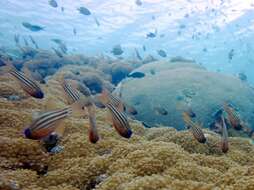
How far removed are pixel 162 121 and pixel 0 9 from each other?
106 ft

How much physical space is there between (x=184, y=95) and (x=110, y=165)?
1067 centimetres

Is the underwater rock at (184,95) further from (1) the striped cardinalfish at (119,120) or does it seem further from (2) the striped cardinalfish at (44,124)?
(2) the striped cardinalfish at (44,124)

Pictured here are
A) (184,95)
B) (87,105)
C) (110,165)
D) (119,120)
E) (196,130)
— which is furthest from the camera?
(184,95)

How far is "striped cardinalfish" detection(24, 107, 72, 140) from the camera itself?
12.8 ft

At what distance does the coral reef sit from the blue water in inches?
876

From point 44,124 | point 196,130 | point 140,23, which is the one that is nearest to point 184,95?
point 196,130

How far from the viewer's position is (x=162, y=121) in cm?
1396

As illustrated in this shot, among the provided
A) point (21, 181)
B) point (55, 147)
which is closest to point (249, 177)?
point (21, 181)

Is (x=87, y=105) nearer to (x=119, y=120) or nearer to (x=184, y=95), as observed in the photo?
(x=119, y=120)

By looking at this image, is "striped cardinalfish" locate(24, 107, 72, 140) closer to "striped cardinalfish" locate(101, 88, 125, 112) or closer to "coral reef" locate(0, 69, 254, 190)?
"coral reef" locate(0, 69, 254, 190)

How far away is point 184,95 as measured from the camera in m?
15.0

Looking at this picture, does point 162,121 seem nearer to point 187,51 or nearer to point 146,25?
point 146,25

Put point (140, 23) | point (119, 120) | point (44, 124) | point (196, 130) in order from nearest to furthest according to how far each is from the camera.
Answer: point (44, 124) → point (119, 120) → point (196, 130) → point (140, 23)

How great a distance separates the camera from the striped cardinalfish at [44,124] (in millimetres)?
3895
